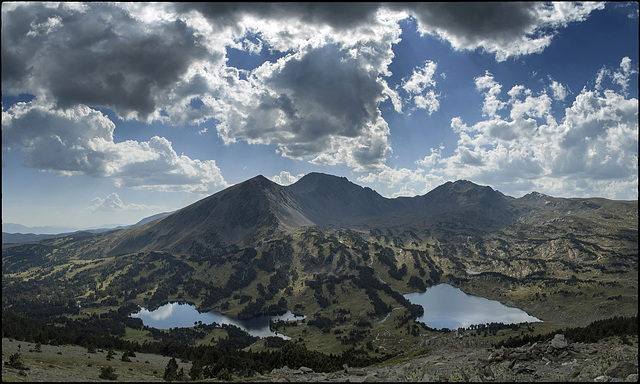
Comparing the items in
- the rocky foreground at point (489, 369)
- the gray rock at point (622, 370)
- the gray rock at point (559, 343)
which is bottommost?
the rocky foreground at point (489, 369)

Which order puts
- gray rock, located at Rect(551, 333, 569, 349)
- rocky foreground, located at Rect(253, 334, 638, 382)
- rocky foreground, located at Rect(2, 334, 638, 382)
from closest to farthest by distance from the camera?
rocky foreground, located at Rect(253, 334, 638, 382), rocky foreground, located at Rect(2, 334, 638, 382), gray rock, located at Rect(551, 333, 569, 349)

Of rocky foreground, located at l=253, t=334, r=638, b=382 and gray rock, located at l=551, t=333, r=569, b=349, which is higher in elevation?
gray rock, located at l=551, t=333, r=569, b=349

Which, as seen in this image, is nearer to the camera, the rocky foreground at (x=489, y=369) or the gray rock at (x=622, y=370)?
the gray rock at (x=622, y=370)

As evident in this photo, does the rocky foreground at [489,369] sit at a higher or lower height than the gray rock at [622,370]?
lower

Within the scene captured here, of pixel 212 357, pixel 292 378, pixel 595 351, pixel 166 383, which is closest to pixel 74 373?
pixel 166 383

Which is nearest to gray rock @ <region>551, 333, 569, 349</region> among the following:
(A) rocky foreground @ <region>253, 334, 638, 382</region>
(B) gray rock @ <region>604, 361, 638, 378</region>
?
(A) rocky foreground @ <region>253, 334, 638, 382</region>

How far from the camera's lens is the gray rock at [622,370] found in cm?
3978

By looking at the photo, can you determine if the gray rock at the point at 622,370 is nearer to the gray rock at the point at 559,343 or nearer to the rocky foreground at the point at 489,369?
the rocky foreground at the point at 489,369

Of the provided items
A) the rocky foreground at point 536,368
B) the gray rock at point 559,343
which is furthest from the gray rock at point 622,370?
the gray rock at point 559,343

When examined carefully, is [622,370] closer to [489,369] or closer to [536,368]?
[536,368]

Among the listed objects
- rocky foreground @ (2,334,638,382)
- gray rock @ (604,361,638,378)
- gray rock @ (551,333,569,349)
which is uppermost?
gray rock @ (604,361,638,378)

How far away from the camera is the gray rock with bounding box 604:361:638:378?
131ft

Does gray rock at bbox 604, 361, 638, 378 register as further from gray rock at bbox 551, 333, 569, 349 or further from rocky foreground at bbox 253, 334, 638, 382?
gray rock at bbox 551, 333, 569, 349

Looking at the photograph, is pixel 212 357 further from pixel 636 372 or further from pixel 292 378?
pixel 636 372
